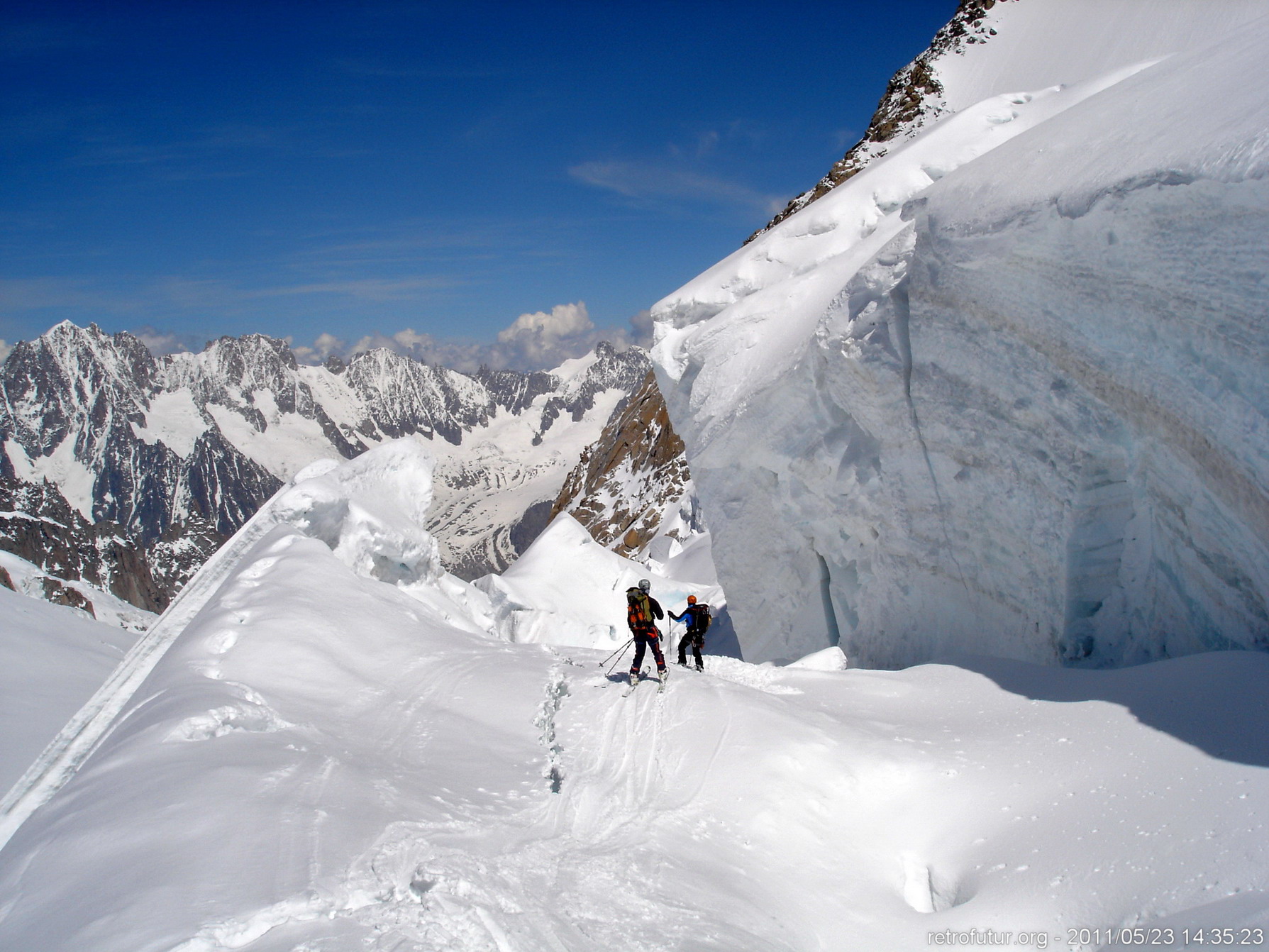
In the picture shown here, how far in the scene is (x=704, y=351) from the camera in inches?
614

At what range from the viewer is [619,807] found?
6.69m

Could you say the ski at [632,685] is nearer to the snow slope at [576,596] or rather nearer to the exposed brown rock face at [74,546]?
the snow slope at [576,596]

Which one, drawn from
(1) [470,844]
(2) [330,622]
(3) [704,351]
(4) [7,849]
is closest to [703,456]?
(3) [704,351]

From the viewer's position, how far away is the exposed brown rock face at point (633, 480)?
53312 millimetres

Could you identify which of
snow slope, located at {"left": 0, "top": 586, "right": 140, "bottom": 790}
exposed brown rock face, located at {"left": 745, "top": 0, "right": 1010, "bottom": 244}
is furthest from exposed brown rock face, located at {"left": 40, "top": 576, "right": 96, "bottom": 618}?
exposed brown rock face, located at {"left": 745, "top": 0, "right": 1010, "bottom": 244}

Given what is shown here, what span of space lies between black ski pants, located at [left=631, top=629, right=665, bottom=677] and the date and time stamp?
5004 millimetres

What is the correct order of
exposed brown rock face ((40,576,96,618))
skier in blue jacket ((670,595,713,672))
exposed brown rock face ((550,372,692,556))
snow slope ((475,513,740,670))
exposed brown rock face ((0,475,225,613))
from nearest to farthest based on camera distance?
skier in blue jacket ((670,595,713,672))
snow slope ((475,513,740,670))
exposed brown rock face ((40,576,96,618))
exposed brown rock face ((550,372,692,556))
exposed brown rock face ((0,475,225,613))

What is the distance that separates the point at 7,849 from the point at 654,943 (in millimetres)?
4330

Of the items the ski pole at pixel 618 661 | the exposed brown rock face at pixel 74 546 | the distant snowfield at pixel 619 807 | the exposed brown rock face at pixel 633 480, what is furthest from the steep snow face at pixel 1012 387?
the exposed brown rock face at pixel 74 546

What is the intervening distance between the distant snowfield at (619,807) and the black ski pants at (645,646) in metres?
0.39

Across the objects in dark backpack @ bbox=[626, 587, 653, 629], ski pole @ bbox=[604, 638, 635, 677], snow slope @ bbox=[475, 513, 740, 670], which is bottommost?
snow slope @ bbox=[475, 513, 740, 670]

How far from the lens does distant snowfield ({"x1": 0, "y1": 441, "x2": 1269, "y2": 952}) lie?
434 cm

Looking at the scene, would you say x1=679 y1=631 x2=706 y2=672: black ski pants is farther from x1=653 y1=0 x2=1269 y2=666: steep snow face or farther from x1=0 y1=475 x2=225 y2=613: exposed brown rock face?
x1=0 y1=475 x2=225 y2=613: exposed brown rock face

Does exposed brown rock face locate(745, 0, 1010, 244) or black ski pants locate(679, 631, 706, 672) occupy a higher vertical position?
exposed brown rock face locate(745, 0, 1010, 244)
